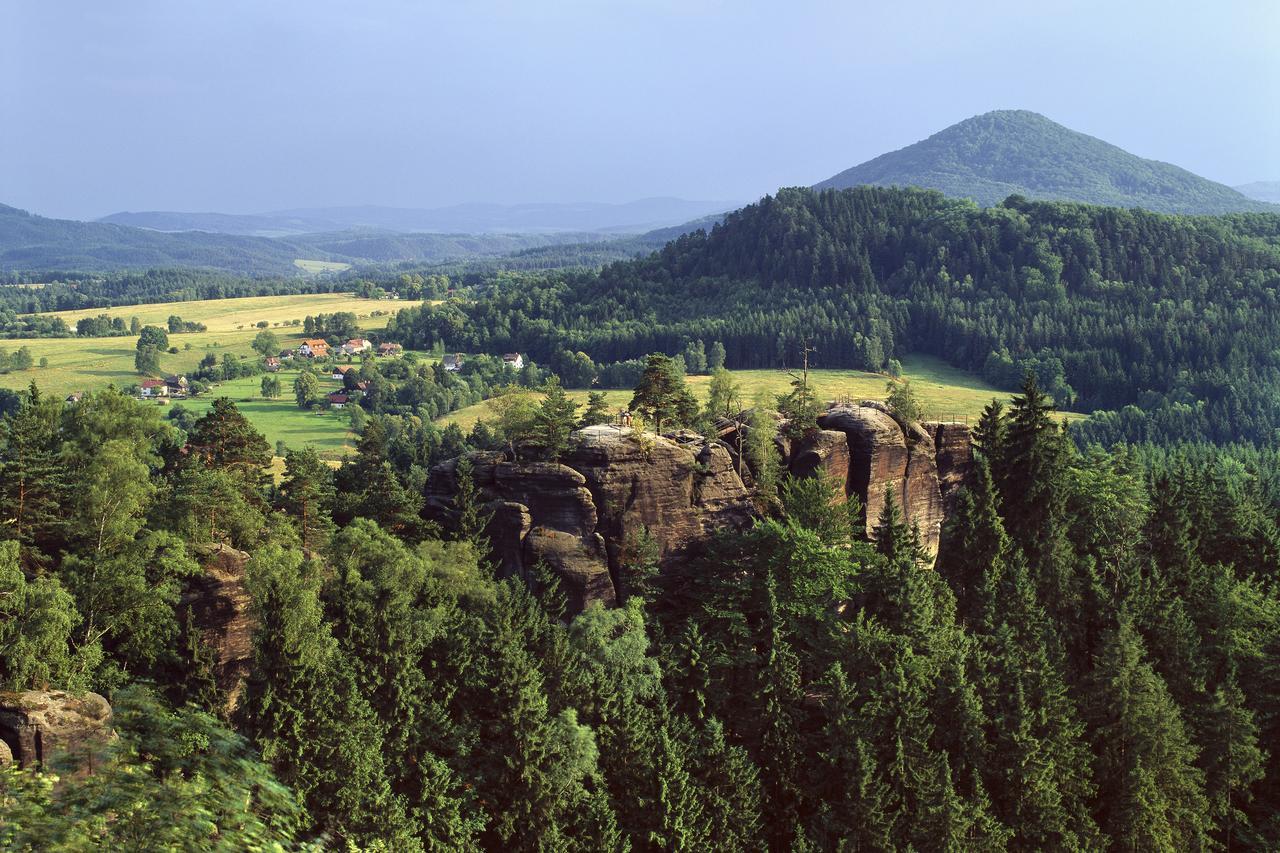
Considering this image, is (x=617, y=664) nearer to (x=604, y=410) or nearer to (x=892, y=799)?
(x=892, y=799)

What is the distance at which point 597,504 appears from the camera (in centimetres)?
6316

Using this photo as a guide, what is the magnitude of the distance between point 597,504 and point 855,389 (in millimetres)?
119213

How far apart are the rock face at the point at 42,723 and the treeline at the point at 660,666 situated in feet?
5.03

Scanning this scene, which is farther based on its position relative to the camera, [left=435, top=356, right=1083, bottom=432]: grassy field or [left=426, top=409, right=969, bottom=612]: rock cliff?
[left=435, top=356, right=1083, bottom=432]: grassy field

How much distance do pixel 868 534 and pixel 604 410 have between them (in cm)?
2187

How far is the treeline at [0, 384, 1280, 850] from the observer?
46250 mm

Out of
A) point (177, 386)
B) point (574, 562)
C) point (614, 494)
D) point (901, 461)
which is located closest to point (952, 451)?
point (901, 461)

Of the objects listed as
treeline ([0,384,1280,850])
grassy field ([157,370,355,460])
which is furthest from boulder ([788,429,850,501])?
grassy field ([157,370,355,460])

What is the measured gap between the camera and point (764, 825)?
2024 inches

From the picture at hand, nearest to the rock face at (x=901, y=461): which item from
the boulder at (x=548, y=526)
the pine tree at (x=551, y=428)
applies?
the boulder at (x=548, y=526)

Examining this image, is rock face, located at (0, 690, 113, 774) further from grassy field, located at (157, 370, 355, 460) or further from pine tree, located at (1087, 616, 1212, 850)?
grassy field, located at (157, 370, 355, 460)

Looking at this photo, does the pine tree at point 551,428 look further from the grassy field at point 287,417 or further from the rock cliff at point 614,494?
the grassy field at point 287,417

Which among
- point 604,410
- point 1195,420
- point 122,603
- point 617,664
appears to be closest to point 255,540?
point 122,603

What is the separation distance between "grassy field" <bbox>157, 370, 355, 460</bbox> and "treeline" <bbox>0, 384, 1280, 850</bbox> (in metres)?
73.2
